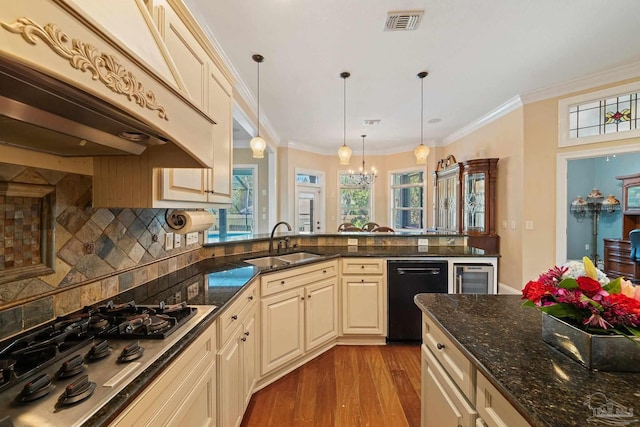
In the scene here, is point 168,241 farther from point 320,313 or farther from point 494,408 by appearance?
point 494,408

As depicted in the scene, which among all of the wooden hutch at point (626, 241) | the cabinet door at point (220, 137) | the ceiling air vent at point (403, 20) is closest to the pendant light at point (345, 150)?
the ceiling air vent at point (403, 20)

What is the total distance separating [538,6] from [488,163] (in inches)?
101

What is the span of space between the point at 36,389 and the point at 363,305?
239 centimetres

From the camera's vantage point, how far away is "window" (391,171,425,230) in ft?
21.1

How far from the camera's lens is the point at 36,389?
0.63 m

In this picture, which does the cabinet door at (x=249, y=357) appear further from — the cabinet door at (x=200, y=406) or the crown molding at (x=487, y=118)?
the crown molding at (x=487, y=118)

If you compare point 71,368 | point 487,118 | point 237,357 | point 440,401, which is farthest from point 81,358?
point 487,118

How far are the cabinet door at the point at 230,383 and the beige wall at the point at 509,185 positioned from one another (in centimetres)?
396

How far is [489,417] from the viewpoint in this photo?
81 centimetres

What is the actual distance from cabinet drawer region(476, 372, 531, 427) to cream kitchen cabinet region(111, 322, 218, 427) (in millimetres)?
990

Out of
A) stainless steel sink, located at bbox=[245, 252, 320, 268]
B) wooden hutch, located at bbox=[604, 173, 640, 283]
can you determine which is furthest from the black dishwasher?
wooden hutch, located at bbox=[604, 173, 640, 283]

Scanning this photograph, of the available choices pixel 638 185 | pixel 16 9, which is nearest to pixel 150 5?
pixel 16 9

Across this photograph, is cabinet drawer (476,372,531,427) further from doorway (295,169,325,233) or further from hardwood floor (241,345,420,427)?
doorway (295,169,325,233)

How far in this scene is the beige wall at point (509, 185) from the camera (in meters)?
3.83
